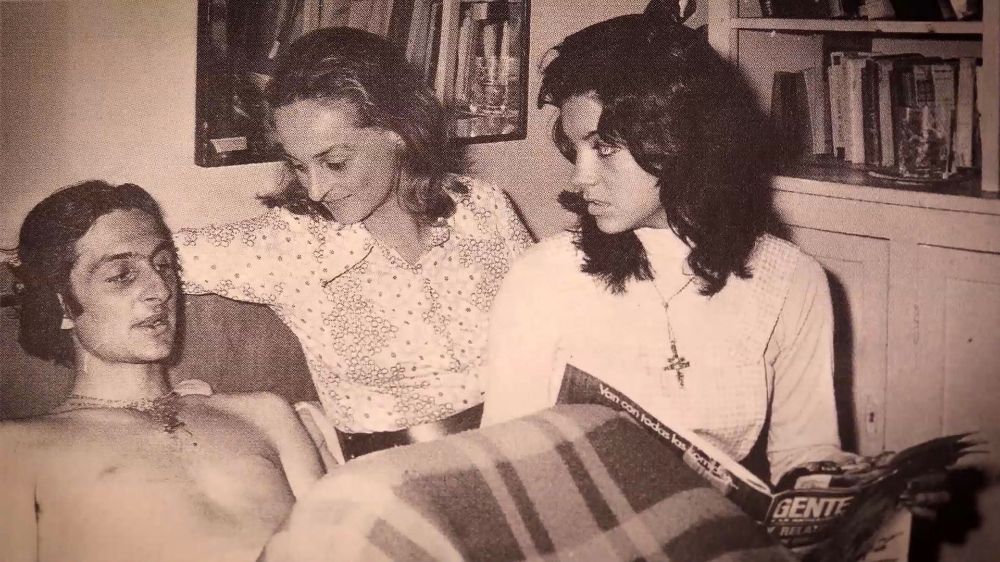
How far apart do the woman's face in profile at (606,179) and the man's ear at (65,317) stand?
0.60m

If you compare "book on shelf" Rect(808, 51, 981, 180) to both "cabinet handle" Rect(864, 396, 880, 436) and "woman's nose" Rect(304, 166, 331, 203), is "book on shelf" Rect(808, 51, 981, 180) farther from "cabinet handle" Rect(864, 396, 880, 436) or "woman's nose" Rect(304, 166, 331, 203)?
"woman's nose" Rect(304, 166, 331, 203)

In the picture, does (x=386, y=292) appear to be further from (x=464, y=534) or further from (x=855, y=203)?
(x=855, y=203)

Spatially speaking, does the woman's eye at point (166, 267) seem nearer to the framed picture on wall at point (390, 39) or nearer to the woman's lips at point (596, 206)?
the framed picture on wall at point (390, 39)

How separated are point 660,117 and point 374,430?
514mm

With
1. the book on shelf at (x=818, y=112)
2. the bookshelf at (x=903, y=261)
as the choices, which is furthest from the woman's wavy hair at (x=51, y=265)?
the book on shelf at (x=818, y=112)

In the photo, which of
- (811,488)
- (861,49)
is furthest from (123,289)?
(861,49)

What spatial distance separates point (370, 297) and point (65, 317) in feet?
1.05

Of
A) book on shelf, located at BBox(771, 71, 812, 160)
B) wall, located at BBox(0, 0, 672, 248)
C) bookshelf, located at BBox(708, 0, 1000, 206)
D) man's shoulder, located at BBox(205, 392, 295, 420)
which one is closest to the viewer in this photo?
wall, located at BBox(0, 0, 672, 248)

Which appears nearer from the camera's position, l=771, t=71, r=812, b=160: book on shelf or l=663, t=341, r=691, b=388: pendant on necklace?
l=663, t=341, r=691, b=388: pendant on necklace

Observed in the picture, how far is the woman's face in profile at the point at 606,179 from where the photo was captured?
3.67 feet

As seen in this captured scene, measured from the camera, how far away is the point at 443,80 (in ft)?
3.63

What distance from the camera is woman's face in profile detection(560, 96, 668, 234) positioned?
112cm

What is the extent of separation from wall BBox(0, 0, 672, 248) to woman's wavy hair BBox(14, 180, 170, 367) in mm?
12

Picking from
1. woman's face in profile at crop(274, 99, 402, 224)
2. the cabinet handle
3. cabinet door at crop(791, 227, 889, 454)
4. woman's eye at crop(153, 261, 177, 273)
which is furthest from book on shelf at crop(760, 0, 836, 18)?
woman's eye at crop(153, 261, 177, 273)
